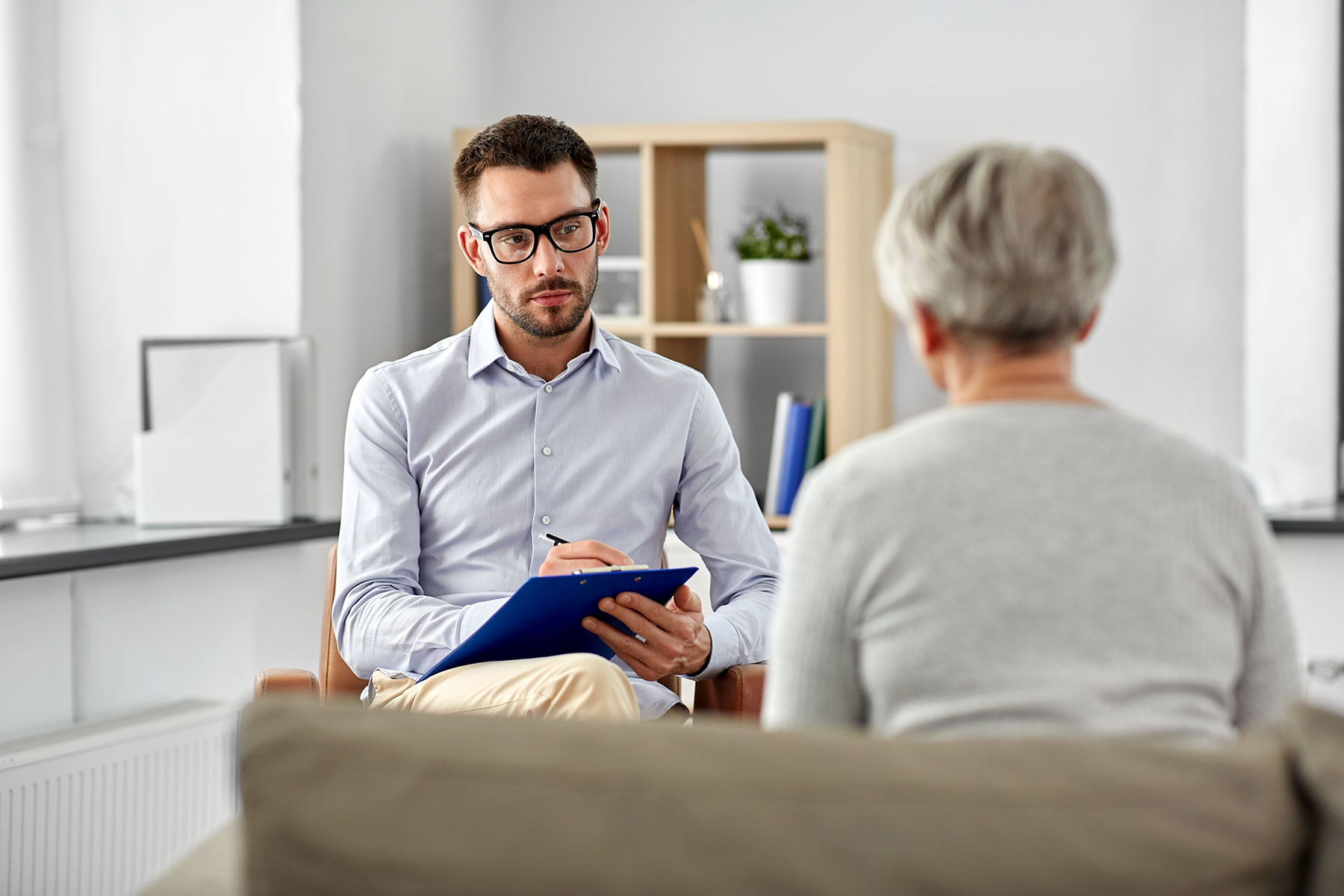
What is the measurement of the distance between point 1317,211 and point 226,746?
264 centimetres

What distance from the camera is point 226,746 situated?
2.49 m

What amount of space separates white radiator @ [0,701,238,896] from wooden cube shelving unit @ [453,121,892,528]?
4.14 ft

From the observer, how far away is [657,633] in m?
1.56

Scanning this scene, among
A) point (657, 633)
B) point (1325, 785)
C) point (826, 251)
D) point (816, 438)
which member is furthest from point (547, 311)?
point (826, 251)

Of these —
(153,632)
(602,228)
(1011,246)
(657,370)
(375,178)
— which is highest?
(375,178)

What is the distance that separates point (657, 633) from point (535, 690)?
0.61 ft

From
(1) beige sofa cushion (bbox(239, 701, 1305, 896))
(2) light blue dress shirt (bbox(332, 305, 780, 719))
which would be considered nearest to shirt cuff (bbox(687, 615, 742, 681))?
(2) light blue dress shirt (bbox(332, 305, 780, 719))

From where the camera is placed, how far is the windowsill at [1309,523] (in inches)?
109

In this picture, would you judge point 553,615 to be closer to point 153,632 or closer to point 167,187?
point 153,632

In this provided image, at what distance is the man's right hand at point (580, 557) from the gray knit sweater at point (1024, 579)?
27.1 inches

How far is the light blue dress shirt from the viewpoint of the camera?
1.82 metres

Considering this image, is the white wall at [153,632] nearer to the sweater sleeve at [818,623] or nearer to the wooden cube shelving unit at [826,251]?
the wooden cube shelving unit at [826,251]

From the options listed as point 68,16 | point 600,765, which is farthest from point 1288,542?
point 68,16

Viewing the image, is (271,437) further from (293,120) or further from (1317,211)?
(1317,211)
